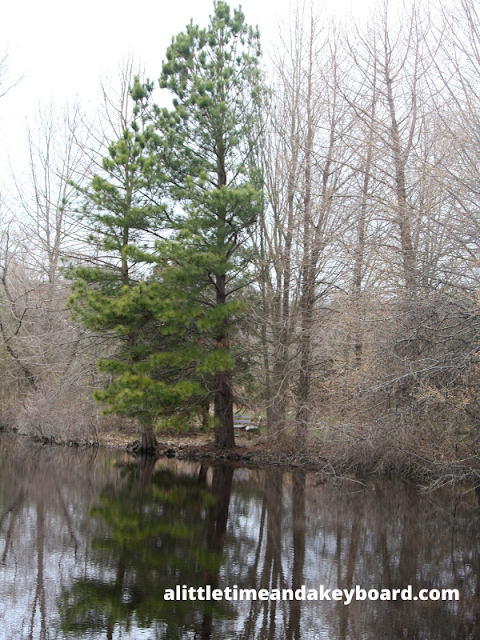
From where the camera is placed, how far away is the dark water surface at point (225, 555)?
595cm

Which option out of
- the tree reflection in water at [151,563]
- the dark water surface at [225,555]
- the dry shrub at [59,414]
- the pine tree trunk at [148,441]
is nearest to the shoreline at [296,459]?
the pine tree trunk at [148,441]

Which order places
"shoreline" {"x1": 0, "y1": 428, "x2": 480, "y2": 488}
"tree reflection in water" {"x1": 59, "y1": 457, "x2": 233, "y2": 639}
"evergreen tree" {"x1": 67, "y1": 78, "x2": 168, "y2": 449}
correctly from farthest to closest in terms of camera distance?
1. "evergreen tree" {"x1": 67, "y1": 78, "x2": 168, "y2": 449}
2. "shoreline" {"x1": 0, "y1": 428, "x2": 480, "y2": 488}
3. "tree reflection in water" {"x1": 59, "y1": 457, "x2": 233, "y2": 639}

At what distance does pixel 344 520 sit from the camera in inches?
426

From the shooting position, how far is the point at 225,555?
328 inches

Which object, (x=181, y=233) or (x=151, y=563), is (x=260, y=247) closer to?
(x=181, y=233)

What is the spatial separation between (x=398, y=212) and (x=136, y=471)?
956 cm

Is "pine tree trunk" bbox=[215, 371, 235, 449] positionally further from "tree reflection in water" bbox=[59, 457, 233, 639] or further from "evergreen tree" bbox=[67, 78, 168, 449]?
"tree reflection in water" bbox=[59, 457, 233, 639]

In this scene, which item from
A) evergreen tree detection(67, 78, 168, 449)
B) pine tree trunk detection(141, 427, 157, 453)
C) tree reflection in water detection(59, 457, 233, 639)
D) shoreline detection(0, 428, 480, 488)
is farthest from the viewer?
pine tree trunk detection(141, 427, 157, 453)

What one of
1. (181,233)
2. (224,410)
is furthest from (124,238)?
(224,410)

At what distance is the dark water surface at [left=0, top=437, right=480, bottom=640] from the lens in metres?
5.95

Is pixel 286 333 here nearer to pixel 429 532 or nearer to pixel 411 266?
pixel 411 266

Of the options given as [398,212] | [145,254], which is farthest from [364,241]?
[145,254]

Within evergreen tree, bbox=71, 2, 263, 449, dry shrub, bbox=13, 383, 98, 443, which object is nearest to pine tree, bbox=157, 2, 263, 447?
evergreen tree, bbox=71, 2, 263, 449

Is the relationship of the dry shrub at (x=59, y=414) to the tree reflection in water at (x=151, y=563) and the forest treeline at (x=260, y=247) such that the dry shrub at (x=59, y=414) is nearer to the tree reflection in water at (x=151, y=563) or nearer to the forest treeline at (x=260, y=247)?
the forest treeline at (x=260, y=247)
